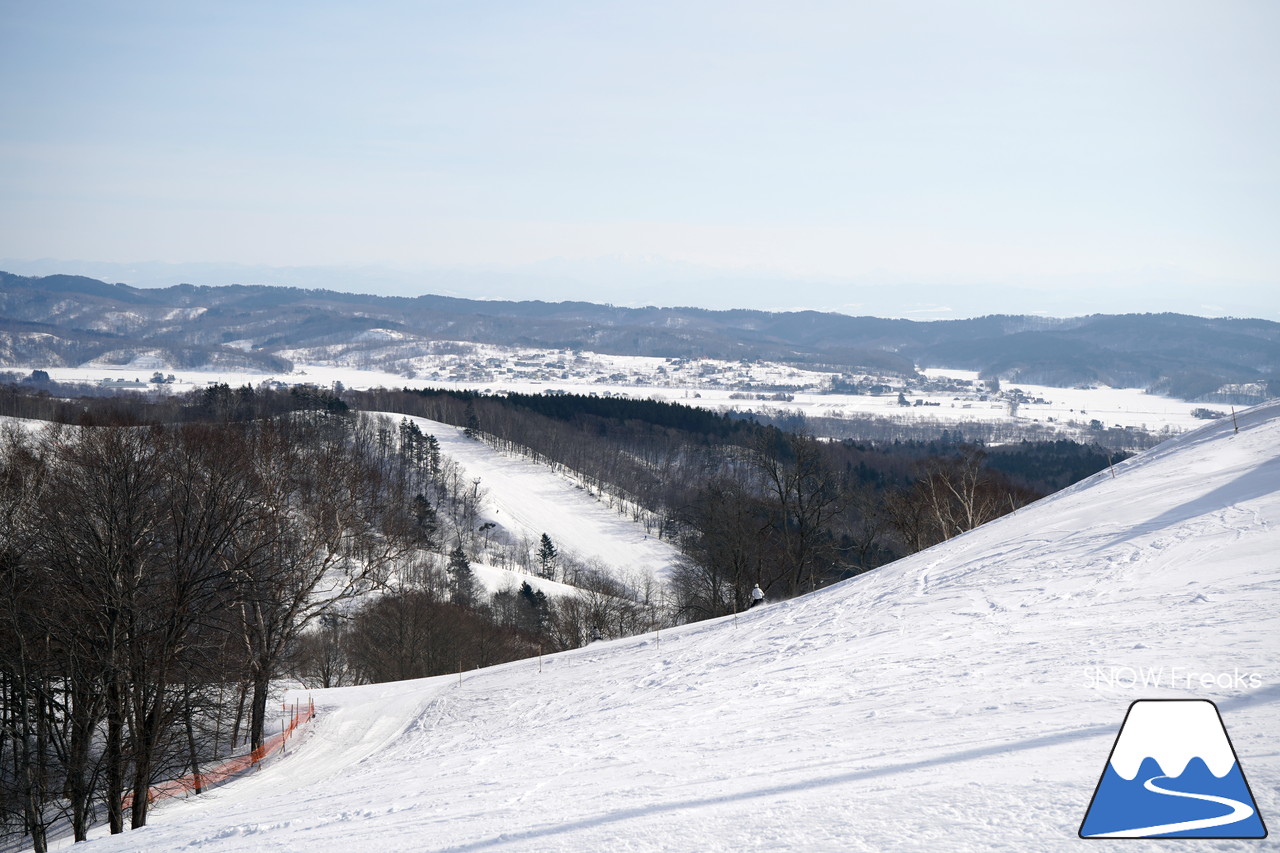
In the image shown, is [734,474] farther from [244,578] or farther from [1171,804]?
[1171,804]

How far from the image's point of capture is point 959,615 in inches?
560

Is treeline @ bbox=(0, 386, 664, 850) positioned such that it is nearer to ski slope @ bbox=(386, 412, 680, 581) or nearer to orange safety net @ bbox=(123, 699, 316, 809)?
orange safety net @ bbox=(123, 699, 316, 809)

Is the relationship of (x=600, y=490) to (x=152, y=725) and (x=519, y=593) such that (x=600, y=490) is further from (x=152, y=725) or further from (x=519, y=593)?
(x=152, y=725)

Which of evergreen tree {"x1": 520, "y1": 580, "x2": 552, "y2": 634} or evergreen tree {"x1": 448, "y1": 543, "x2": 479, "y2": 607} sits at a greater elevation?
evergreen tree {"x1": 448, "y1": 543, "x2": 479, "y2": 607}

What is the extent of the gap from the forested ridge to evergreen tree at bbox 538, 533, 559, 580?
37cm

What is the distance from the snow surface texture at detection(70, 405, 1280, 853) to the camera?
22.6ft

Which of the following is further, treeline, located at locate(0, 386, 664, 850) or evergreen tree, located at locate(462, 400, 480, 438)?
evergreen tree, located at locate(462, 400, 480, 438)

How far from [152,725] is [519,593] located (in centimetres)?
5706

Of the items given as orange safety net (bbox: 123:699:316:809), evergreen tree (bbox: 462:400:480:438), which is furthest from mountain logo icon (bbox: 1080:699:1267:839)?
evergreen tree (bbox: 462:400:480:438)

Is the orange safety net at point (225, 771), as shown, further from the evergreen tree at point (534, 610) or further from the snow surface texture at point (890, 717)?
the evergreen tree at point (534, 610)

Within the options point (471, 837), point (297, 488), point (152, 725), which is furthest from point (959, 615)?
point (297, 488)

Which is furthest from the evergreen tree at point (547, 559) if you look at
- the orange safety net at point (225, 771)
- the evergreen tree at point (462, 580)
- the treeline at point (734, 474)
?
the orange safety net at point (225, 771)

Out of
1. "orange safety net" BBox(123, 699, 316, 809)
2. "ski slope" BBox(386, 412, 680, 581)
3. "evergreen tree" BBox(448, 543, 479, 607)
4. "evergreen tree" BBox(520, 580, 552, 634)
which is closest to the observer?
"orange safety net" BBox(123, 699, 316, 809)

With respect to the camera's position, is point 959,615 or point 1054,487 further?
point 1054,487
